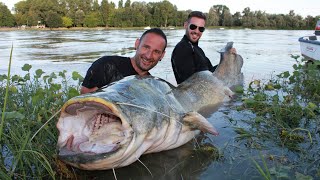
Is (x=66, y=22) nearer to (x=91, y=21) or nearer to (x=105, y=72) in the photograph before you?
(x=91, y=21)

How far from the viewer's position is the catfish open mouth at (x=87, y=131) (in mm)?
1993

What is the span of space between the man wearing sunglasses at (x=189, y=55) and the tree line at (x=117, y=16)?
72.5m

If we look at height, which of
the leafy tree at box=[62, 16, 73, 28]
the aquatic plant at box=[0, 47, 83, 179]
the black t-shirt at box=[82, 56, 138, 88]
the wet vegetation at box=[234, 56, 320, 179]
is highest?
the leafy tree at box=[62, 16, 73, 28]

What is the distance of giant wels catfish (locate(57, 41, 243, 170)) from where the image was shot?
6.43 ft

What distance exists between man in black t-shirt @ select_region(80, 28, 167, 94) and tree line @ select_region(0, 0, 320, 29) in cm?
7458

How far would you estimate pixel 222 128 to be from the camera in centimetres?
369

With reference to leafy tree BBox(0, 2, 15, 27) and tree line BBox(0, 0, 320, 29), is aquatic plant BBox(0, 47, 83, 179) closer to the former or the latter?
tree line BBox(0, 0, 320, 29)

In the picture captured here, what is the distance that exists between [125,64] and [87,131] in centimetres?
147

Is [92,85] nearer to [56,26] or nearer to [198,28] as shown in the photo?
[198,28]

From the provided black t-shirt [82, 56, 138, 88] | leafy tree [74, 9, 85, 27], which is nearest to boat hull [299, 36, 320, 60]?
black t-shirt [82, 56, 138, 88]

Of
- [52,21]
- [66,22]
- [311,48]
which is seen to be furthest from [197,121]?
[66,22]

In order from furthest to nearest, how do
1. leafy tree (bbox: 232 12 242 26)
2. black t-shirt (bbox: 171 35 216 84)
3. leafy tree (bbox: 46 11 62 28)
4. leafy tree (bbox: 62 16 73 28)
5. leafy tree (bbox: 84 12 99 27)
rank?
1. leafy tree (bbox: 232 12 242 26)
2. leafy tree (bbox: 84 12 99 27)
3. leafy tree (bbox: 62 16 73 28)
4. leafy tree (bbox: 46 11 62 28)
5. black t-shirt (bbox: 171 35 216 84)

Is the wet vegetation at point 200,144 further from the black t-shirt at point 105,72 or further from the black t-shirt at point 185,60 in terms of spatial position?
the black t-shirt at point 185,60

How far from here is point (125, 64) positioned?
139 inches
